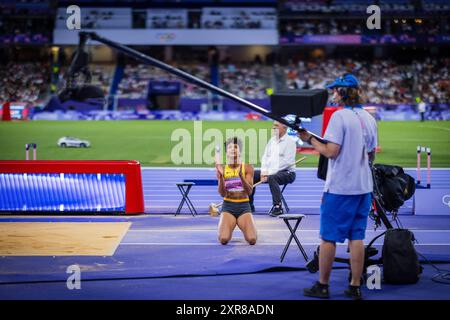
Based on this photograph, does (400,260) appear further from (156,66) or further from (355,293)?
(156,66)

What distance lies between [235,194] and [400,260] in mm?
2618

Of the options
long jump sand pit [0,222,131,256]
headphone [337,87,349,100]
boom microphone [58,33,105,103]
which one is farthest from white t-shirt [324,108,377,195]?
long jump sand pit [0,222,131,256]

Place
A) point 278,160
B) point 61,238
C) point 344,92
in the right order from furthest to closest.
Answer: point 278,160 < point 61,238 < point 344,92

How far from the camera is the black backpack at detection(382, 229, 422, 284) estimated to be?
7242 millimetres

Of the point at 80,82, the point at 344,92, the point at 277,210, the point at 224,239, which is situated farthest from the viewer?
the point at 277,210

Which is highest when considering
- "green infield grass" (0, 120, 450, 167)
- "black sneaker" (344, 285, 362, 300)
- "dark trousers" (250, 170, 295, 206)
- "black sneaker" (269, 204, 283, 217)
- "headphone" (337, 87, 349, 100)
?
"headphone" (337, 87, 349, 100)

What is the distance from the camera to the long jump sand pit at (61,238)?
875 centimetres

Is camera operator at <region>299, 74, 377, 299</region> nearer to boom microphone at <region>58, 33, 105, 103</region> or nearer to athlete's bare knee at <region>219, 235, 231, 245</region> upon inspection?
boom microphone at <region>58, 33, 105, 103</region>

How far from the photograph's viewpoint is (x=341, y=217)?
256 inches

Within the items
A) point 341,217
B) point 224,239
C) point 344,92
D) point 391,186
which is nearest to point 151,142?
point 224,239

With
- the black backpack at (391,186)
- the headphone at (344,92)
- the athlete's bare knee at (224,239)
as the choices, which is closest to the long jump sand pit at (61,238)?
the athlete's bare knee at (224,239)

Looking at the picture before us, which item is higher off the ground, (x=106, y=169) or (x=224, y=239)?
(x=106, y=169)
